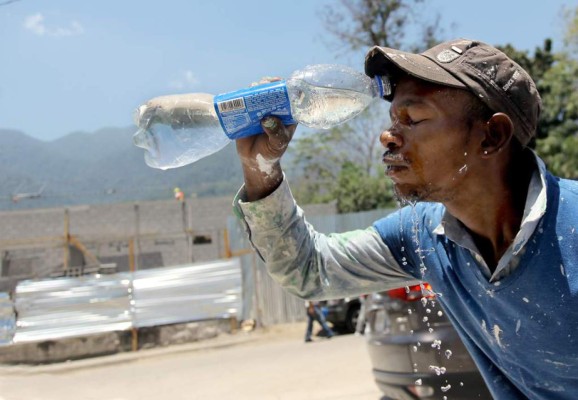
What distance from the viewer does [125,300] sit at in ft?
39.3

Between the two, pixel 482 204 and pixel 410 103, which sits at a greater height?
pixel 410 103

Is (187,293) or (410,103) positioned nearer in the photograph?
(410,103)

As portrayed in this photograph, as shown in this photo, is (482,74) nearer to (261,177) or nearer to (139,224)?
(261,177)

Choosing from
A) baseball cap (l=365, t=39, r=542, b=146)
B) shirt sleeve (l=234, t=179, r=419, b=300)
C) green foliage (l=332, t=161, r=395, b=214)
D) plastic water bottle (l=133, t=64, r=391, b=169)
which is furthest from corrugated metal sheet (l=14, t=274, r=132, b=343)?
green foliage (l=332, t=161, r=395, b=214)

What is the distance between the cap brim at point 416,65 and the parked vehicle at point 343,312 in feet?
35.1

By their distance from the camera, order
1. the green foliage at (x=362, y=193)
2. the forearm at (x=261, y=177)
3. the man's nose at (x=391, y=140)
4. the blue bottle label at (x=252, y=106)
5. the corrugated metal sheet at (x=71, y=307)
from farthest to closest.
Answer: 1. the green foliage at (x=362, y=193)
2. the corrugated metal sheet at (x=71, y=307)
3. the forearm at (x=261, y=177)
4. the blue bottle label at (x=252, y=106)
5. the man's nose at (x=391, y=140)

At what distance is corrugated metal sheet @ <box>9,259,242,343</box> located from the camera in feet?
37.4

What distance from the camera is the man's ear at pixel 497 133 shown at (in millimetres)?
1777

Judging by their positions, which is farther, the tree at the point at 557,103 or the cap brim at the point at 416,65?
the tree at the point at 557,103

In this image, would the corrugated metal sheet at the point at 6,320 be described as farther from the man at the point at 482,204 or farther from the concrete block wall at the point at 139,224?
the man at the point at 482,204

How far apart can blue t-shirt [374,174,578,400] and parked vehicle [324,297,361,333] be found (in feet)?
33.9

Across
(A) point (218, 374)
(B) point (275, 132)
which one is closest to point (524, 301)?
(B) point (275, 132)

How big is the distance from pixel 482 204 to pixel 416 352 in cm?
313

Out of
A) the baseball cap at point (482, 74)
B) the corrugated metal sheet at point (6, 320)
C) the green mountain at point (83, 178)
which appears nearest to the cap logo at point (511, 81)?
the baseball cap at point (482, 74)
